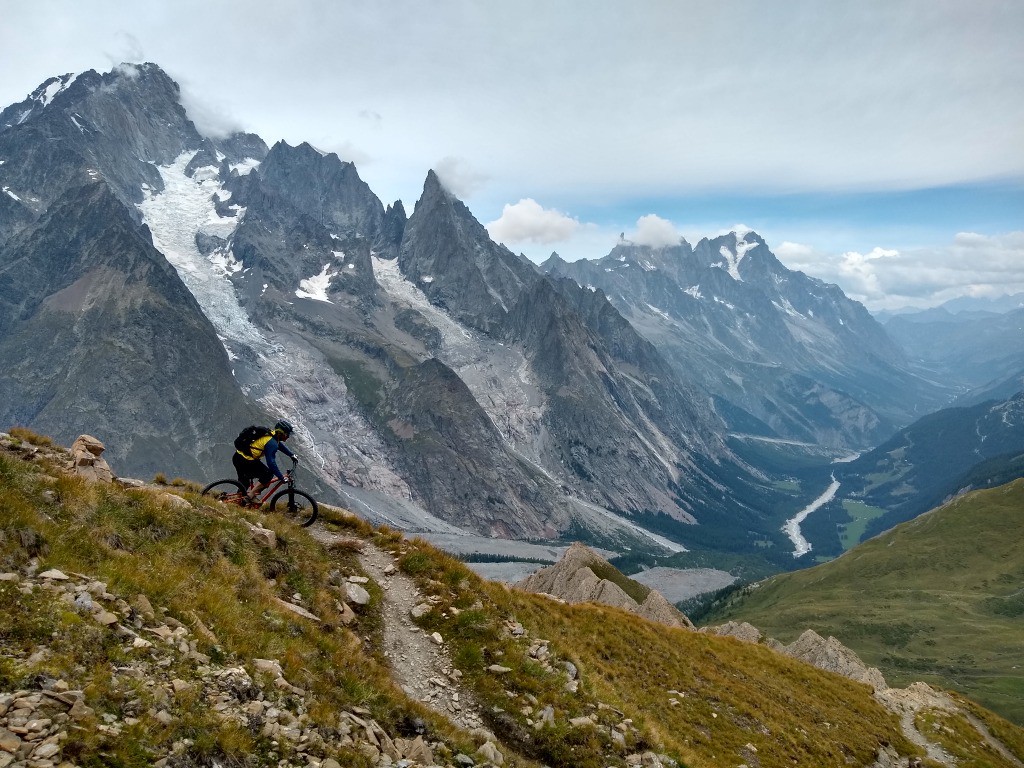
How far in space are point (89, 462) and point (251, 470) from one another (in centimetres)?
551

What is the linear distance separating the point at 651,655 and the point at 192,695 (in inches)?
1004

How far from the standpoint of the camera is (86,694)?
31.0 ft

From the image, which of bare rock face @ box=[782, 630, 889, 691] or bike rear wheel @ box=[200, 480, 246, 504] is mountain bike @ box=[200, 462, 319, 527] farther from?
bare rock face @ box=[782, 630, 889, 691]

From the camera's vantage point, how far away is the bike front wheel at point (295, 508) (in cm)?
2477

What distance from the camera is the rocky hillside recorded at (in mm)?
9969

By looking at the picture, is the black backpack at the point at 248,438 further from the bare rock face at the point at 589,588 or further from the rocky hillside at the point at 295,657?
the bare rock face at the point at 589,588

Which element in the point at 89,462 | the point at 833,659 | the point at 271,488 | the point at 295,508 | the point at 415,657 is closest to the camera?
the point at 415,657

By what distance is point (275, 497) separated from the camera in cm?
2470

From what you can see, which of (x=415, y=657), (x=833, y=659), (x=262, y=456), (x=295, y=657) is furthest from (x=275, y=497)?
(x=833, y=659)

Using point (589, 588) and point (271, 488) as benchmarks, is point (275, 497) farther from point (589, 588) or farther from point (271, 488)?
point (589, 588)

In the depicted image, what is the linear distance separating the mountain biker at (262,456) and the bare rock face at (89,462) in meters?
4.43

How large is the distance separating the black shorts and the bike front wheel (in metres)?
1.19

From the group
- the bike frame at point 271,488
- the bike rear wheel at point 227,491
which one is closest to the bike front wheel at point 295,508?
the bike frame at point 271,488

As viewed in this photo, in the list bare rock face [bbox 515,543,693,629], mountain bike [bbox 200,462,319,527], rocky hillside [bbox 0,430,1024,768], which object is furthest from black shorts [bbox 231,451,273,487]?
bare rock face [bbox 515,543,693,629]
